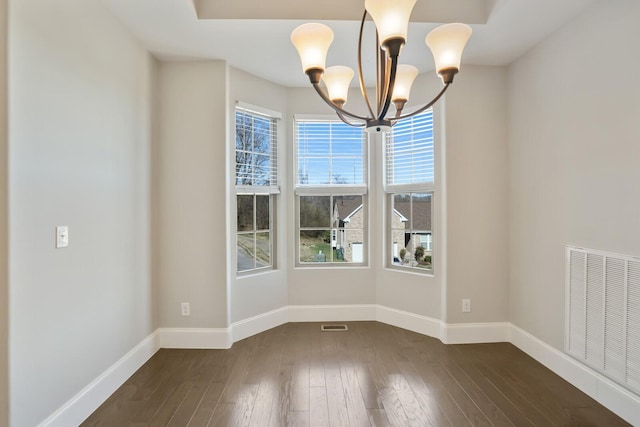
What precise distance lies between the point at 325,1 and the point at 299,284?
2.60 metres

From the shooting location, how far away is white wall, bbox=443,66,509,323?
302 cm

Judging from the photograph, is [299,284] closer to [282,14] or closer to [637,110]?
[282,14]

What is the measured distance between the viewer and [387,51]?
4.56ft

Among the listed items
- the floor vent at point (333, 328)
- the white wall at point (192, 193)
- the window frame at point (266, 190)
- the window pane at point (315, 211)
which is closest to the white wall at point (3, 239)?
the white wall at point (192, 193)

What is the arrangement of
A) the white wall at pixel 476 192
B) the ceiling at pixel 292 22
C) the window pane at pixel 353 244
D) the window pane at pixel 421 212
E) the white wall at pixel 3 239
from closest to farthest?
the white wall at pixel 3 239 → the ceiling at pixel 292 22 → the white wall at pixel 476 192 → the window pane at pixel 421 212 → the window pane at pixel 353 244

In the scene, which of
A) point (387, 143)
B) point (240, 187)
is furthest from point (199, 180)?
point (387, 143)

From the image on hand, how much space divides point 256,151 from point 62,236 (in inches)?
Result: 74.3

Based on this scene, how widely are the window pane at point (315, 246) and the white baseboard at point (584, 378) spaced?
1.94 meters

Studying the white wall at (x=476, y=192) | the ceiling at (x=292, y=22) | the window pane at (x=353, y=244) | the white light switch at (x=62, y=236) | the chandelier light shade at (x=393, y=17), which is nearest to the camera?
the chandelier light shade at (x=393, y=17)

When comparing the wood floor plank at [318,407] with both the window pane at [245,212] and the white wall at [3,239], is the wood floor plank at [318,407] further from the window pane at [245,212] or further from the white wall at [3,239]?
the window pane at [245,212]

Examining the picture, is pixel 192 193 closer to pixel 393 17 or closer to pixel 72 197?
pixel 72 197

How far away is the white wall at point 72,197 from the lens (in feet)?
5.05

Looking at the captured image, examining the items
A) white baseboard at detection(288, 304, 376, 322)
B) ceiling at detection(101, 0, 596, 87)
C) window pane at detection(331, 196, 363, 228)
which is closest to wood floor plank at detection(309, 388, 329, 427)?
white baseboard at detection(288, 304, 376, 322)

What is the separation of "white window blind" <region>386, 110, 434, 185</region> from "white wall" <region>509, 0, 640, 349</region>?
0.71 metres
